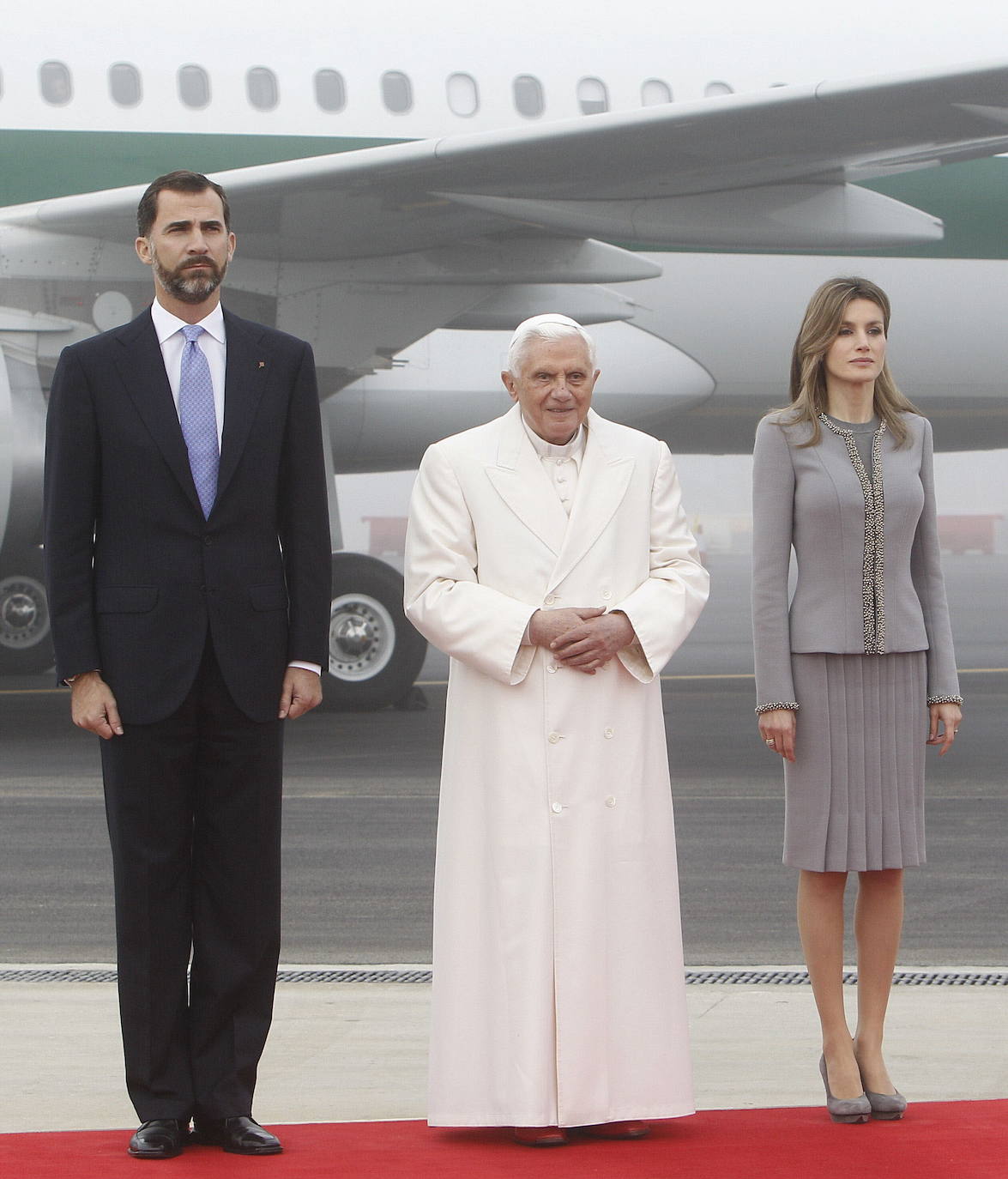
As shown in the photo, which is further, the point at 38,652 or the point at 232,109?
the point at 38,652

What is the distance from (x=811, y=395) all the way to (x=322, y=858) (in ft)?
11.6

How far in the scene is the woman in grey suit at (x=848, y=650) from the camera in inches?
136

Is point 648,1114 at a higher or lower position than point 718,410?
lower

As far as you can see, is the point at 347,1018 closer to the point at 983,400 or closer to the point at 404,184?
the point at 404,184

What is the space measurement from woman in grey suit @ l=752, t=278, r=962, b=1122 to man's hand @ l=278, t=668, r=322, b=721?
930mm

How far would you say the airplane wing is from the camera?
8.85 m

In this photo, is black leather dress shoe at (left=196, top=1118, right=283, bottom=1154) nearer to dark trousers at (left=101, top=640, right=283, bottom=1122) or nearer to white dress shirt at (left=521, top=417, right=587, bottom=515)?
dark trousers at (left=101, top=640, right=283, bottom=1122)

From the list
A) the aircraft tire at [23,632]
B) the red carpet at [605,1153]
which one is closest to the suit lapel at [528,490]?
the red carpet at [605,1153]

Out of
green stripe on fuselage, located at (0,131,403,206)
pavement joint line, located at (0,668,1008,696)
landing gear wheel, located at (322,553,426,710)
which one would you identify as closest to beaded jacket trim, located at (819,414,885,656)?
landing gear wheel, located at (322,553,426,710)

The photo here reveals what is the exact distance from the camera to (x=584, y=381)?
328 cm

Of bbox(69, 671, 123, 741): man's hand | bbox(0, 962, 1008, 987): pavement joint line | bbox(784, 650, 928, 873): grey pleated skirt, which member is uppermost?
bbox(69, 671, 123, 741): man's hand

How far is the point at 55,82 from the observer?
A: 1016 centimetres

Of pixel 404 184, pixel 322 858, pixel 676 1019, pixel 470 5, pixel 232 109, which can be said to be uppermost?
pixel 470 5

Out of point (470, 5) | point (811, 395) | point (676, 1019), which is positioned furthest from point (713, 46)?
point (676, 1019)
